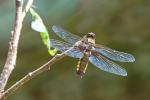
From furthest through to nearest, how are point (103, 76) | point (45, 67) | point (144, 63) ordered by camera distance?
point (103, 76)
point (144, 63)
point (45, 67)

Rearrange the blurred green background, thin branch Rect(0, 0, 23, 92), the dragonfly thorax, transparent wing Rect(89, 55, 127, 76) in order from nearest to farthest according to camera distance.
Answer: thin branch Rect(0, 0, 23, 92) → the dragonfly thorax → transparent wing Rect(89, 55, 127, 76) → the blurred green background

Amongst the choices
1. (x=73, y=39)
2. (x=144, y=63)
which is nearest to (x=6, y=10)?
(x=144, y=63)

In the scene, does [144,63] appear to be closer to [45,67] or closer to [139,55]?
[139,55]

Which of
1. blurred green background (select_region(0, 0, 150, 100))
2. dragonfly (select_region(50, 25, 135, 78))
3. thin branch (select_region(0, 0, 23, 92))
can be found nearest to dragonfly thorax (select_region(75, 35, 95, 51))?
dragonfly (select_region(50, 25, 135, 78))

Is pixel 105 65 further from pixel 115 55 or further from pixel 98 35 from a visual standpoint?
pixel 98 35

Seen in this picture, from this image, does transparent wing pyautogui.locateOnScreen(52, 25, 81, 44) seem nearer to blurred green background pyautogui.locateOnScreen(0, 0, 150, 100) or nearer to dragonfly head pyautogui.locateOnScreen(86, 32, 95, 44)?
dragonfly head pyautogui.locateOnScreen(86, 32, 95, 44)

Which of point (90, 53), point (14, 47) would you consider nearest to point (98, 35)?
point (90, 53)

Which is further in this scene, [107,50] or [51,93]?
[51,93]

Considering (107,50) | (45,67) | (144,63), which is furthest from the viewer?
(144,63)

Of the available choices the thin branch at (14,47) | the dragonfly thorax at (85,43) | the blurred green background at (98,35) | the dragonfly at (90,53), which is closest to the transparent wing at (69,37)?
the dragonfly at (90,53)
